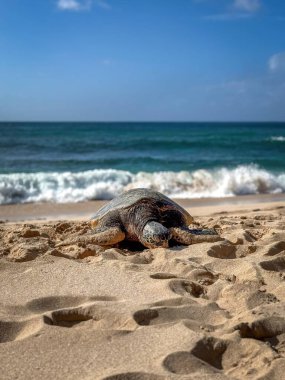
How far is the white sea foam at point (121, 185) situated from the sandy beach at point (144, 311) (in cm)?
565

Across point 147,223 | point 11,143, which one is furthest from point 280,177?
point 11,143

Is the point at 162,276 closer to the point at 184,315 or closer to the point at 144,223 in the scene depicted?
the point at 184,315

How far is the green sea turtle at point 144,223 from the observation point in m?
4.17

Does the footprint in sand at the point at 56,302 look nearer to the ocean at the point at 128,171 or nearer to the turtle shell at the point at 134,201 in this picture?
the turtle shell at the point at 134,201

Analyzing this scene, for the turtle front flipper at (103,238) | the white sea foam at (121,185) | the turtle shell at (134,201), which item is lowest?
the white sea foam at (121,185)

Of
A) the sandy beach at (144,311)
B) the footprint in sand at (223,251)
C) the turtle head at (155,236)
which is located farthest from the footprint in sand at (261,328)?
the turtle head at (155,236)

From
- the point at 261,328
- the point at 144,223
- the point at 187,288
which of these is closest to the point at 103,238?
the point at 144,223

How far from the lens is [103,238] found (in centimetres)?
418

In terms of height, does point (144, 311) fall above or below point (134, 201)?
below

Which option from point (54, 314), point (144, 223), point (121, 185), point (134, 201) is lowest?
point (121, 185)

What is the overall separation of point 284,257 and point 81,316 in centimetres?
181

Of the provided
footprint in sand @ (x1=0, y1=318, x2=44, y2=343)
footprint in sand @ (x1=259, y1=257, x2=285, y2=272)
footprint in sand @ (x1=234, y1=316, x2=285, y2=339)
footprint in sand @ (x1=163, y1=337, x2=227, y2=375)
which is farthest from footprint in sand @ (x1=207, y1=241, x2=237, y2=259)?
footprint in sand @ (x1=0, y1=318, x2=44, y2=343)

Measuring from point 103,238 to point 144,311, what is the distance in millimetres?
1820

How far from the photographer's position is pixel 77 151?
2134 centimetres
